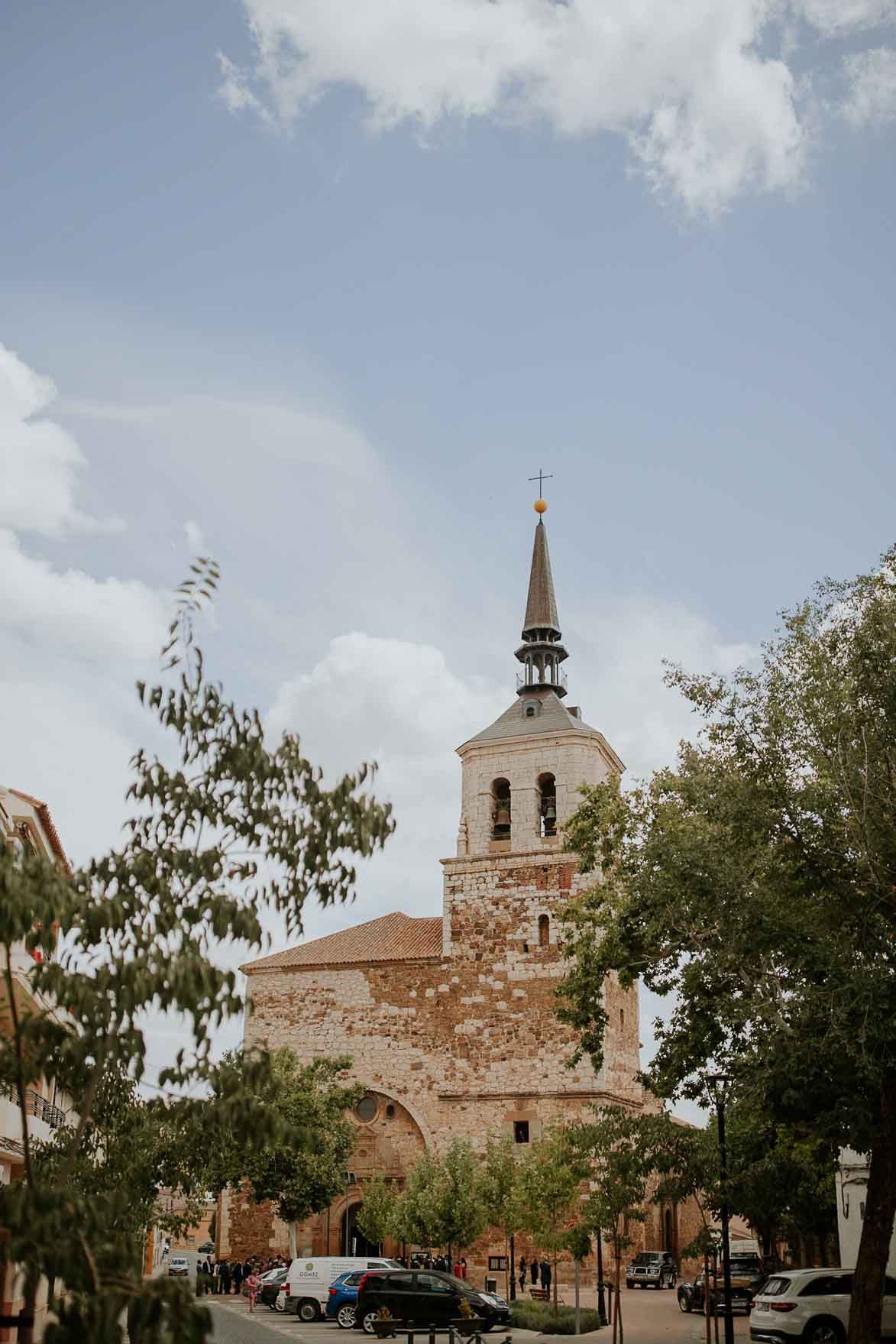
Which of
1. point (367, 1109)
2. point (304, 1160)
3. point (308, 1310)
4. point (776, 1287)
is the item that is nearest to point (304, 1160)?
point (304, 1160)

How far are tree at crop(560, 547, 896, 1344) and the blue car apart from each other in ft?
46.3

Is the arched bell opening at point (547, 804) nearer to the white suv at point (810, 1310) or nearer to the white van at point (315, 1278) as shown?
the white van at point (315, 1278)

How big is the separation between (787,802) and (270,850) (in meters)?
10.3

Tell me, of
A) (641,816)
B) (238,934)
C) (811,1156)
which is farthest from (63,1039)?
(811,1156)

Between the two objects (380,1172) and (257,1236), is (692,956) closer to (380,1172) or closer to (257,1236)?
(380,1172)

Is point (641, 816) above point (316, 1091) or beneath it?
above

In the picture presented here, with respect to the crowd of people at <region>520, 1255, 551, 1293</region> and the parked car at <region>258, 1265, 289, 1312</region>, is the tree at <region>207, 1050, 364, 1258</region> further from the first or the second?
the crowd of people at <region>520, 1255, 551, 1293</region>

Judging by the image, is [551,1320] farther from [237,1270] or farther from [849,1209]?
[237,1270]

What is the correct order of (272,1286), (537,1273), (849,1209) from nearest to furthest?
1. (849,1209)
2. (272,1286)
3. (537,1273)

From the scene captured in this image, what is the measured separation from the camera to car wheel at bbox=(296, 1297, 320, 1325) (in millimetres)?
30672

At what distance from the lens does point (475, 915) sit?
133 ft

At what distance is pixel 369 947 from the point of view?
42344 mm

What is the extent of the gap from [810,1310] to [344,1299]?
473 inches

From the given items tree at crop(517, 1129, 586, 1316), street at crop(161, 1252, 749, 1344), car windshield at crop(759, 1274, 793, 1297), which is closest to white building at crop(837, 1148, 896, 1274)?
street at crop(161, 1252, 749, 1344)
